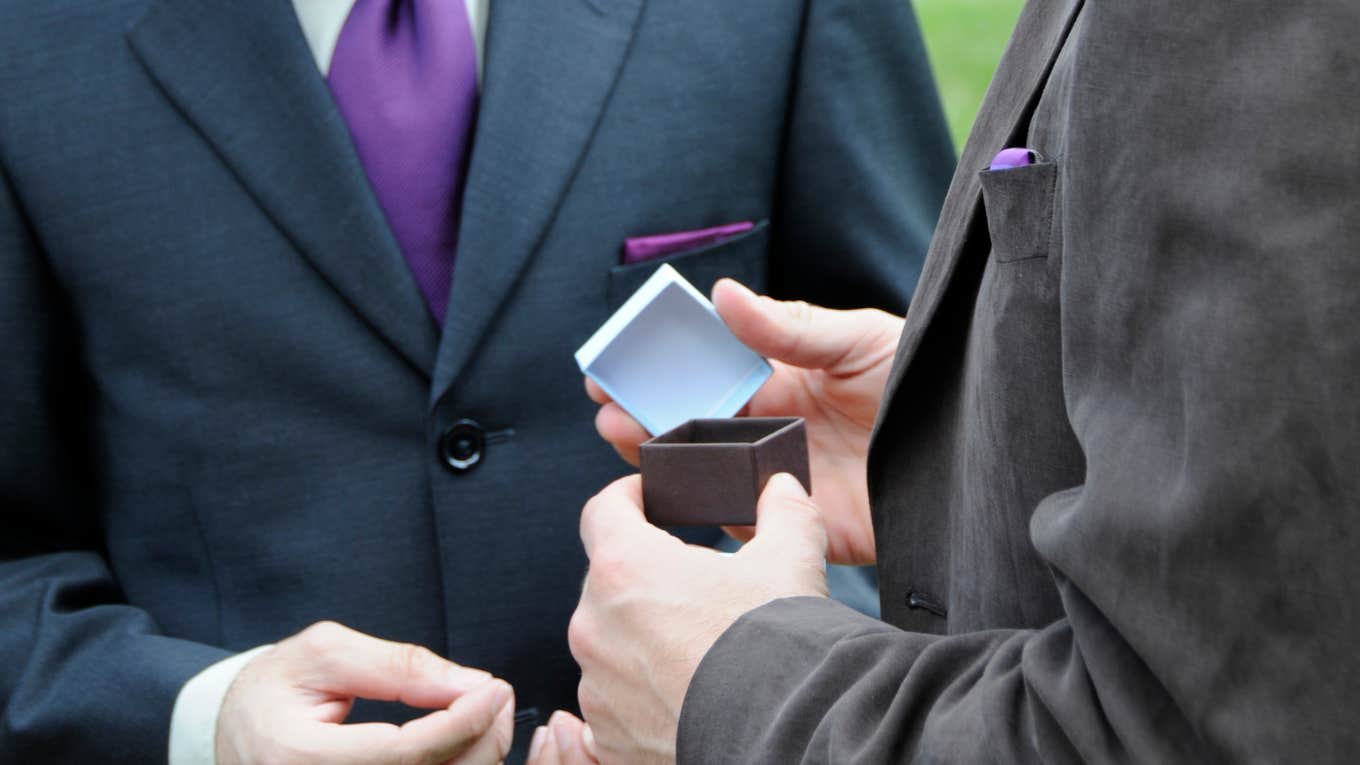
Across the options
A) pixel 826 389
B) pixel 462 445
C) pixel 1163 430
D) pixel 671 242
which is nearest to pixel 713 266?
pixel 671 242

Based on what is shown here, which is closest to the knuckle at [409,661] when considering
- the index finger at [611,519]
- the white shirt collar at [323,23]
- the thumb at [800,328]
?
the index finger at [611,519]

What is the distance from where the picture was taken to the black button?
5.03 feet

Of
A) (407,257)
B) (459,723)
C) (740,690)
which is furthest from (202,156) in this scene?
(740,690)

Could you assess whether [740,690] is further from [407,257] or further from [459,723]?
[407,257]

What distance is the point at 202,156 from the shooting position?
1.50 meters

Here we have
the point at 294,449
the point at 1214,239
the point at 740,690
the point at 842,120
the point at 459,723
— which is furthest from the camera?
the point at 842,120

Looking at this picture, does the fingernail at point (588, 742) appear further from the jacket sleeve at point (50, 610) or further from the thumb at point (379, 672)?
the jacket sleeve at point (50, 610)

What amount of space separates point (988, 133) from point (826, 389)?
604 millimetres

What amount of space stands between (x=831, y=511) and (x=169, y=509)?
30.8 inches

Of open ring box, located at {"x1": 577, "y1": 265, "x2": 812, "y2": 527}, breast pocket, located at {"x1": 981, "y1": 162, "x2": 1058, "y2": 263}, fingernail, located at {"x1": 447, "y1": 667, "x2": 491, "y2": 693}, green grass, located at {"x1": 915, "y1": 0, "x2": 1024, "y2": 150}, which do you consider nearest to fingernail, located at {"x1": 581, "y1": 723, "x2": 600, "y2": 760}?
fingernail, located at {"x1": 447, "y1": 667, "x2": 491, "y2": 693}

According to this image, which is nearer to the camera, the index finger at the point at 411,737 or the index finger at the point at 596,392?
the index finger at the point at 411,737

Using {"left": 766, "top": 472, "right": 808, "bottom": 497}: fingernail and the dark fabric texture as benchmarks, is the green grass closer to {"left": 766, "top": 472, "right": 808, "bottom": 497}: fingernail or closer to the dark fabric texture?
the dark fabric texture

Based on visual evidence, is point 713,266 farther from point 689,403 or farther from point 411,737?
point 411,737

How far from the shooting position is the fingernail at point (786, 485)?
1191mm
